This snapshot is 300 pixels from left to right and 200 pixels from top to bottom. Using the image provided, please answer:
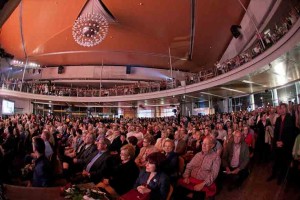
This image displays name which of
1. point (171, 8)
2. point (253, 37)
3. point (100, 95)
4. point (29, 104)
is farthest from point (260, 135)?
point (29, 104)

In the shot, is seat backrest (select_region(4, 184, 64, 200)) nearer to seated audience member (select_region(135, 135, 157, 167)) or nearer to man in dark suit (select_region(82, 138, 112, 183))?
man in dark suit (select_region(82, 138, 112, 183))

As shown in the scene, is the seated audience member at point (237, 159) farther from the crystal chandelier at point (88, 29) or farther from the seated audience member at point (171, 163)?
the crystal chandelier at point (88, 29)

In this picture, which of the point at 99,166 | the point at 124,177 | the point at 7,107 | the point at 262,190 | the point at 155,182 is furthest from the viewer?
the point at 7,107

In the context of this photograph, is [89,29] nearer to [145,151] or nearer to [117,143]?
[117,143]

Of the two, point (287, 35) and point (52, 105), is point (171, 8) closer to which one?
point (287, 35)

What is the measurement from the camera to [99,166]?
4.00 m

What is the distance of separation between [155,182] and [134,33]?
22.3m

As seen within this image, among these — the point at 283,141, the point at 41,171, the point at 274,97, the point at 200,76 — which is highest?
the point at 200,76

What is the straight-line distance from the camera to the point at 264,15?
40.5 ft

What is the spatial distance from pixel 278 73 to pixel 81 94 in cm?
1879

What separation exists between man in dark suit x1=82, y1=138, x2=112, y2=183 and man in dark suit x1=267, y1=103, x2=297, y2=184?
335 centimetres

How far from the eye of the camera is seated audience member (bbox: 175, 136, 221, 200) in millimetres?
3385

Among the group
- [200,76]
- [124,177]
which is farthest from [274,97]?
[124,177]

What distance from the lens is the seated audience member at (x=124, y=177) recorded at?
3.17 metres
